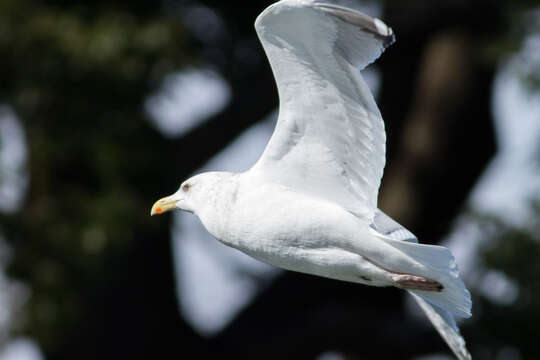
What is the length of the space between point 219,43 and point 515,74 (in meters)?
3.02

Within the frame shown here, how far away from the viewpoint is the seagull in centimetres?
466

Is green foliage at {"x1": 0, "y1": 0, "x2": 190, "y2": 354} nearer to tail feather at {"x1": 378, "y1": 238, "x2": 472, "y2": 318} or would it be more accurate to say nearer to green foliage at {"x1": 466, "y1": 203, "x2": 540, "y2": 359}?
green foliage at {"x1": 466, "y1": 203, "x2": 540, "y2": 359}

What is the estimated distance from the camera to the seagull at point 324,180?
4.66 m

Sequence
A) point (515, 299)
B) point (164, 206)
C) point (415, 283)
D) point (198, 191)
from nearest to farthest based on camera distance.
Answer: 1. point (415, 283)
2. point (198, 191)
3. point (164, 206)
4. point (515, 299)

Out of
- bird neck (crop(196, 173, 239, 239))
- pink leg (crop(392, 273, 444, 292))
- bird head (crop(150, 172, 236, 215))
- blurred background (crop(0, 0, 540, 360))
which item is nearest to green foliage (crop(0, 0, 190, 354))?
blurred background (crop(0, 0, 540, 360))

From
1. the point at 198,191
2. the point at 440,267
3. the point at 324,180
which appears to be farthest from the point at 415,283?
the point at 198,191

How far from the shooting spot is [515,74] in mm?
9344

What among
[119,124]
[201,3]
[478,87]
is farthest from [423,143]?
[119,124]

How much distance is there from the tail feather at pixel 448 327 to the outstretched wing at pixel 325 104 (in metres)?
0.64

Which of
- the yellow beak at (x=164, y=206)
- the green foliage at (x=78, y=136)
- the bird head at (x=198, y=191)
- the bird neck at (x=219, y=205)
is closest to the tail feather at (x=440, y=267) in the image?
the bird neck at (x=219, y=205)

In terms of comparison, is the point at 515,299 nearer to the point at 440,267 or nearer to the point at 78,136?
the point at 78,136

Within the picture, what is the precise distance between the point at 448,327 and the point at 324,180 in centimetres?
93

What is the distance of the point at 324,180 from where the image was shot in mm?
4945

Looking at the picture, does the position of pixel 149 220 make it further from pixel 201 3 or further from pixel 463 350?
pixel 463 350
